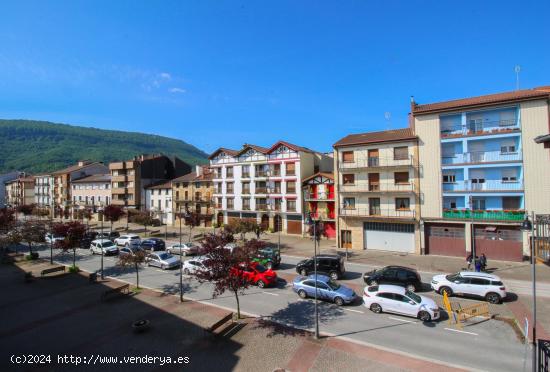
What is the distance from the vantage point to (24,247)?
42656mm

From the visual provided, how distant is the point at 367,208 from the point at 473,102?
14.8 meters

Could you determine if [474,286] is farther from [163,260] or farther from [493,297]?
[163,260]

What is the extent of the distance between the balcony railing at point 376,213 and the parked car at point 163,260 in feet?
63.3

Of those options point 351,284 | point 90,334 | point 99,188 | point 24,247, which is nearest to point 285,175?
point 351,284

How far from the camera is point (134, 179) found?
62594mm

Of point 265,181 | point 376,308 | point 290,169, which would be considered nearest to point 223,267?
point 376,308

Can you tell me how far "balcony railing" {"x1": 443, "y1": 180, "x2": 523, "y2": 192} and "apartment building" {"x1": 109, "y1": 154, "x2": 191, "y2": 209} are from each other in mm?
57056

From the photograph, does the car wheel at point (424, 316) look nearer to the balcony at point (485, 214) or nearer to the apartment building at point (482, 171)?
the balcony at point (485, 214)

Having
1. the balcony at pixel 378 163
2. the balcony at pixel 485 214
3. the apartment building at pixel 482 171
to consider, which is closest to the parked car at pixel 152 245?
the balcony at pixel 378 163

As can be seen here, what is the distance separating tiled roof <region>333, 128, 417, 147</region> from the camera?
31989 millimetres

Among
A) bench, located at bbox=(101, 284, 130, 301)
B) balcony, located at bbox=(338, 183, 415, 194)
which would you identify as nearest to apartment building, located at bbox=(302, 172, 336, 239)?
balcony, located at bbox=(338, 183, 415, 194)

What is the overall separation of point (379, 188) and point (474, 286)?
635 inches

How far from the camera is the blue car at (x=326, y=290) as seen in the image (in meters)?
17.7

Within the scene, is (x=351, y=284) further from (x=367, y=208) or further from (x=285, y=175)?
(x=285, y=175)
